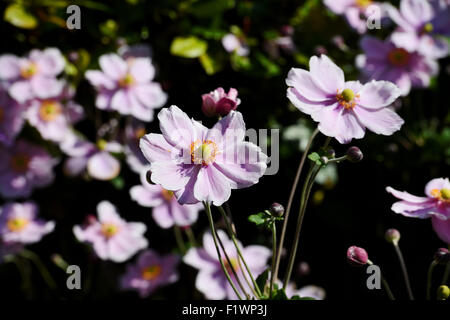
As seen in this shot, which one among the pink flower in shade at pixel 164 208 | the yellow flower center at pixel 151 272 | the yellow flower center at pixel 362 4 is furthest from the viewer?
the yellow flower center at pixel 362 4

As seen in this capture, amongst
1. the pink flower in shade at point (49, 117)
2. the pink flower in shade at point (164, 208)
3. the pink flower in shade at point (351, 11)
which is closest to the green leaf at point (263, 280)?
the pink flower in shade at point (164, 208)

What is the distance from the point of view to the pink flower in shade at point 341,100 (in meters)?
1.11

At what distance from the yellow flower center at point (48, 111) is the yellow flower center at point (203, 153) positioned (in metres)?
1.02

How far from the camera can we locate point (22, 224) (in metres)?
1.91

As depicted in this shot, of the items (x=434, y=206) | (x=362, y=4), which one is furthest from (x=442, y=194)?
(x=362, y=4)

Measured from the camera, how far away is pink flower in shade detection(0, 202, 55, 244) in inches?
74.2

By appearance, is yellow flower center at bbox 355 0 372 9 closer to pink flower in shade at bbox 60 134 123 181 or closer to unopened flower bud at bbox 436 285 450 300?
pink flower in shade at bbox 60 134 123 181

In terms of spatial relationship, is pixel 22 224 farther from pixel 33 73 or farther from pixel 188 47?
pixel 188 47

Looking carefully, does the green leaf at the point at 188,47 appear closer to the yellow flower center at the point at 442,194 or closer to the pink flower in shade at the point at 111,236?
the pink flower in shade at the point at 111,236

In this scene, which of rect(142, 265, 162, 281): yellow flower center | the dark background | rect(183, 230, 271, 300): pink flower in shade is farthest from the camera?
the dark background

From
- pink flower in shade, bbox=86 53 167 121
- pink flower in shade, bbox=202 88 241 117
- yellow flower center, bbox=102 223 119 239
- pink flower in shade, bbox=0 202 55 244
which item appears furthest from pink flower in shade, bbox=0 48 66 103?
pink flower in shade, bbox=202 88 241 117

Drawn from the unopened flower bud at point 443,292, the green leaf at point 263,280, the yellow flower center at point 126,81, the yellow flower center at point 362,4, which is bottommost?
the unopened flower bud at point 443,292

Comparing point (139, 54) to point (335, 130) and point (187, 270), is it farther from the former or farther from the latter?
point (335, 130)
